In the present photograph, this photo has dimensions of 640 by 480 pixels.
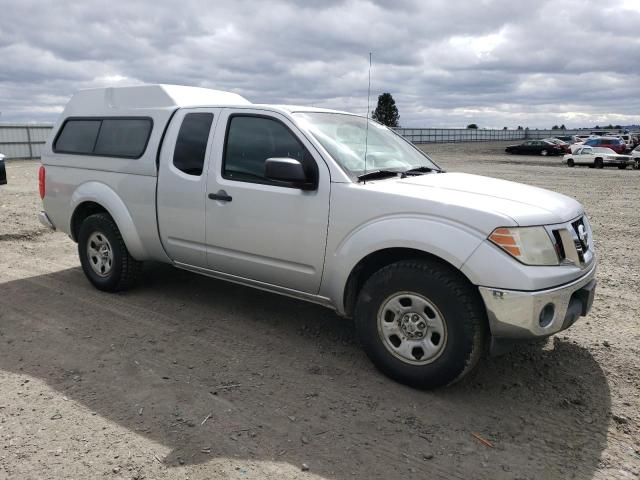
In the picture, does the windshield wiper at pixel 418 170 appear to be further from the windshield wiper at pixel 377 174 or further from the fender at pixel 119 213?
the fender at pixel 119 213

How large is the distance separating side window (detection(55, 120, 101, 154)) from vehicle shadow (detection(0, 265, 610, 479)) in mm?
1680

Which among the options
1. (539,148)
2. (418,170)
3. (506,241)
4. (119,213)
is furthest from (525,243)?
(539,148)

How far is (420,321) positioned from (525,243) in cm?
81

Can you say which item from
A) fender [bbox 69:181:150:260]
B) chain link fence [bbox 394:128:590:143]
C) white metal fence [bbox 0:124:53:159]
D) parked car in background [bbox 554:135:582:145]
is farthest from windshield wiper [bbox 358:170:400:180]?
chain link fence [bbox 394:128:590:143]

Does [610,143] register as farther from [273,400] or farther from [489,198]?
[273,400]

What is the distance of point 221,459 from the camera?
2834 mm

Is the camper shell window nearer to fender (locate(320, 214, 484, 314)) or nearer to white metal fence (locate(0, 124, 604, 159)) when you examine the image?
fender (locate(320, 214, 484, 314))

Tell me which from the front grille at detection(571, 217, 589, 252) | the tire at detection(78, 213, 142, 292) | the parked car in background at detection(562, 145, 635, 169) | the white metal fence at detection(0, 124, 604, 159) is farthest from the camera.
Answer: the white metal fence at detection(0, 124, 604, 159)

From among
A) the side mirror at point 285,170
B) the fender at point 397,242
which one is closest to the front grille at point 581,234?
the fender at point 397,242

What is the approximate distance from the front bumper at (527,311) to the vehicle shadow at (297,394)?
542 millimetres

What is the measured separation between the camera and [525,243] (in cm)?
319

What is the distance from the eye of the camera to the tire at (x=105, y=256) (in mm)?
5281

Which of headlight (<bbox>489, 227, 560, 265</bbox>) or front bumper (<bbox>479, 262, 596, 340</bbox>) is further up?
headlight (<bbox>489, 227, 560, 265</bbox>)

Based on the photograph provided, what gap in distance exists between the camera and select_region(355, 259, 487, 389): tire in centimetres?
329
